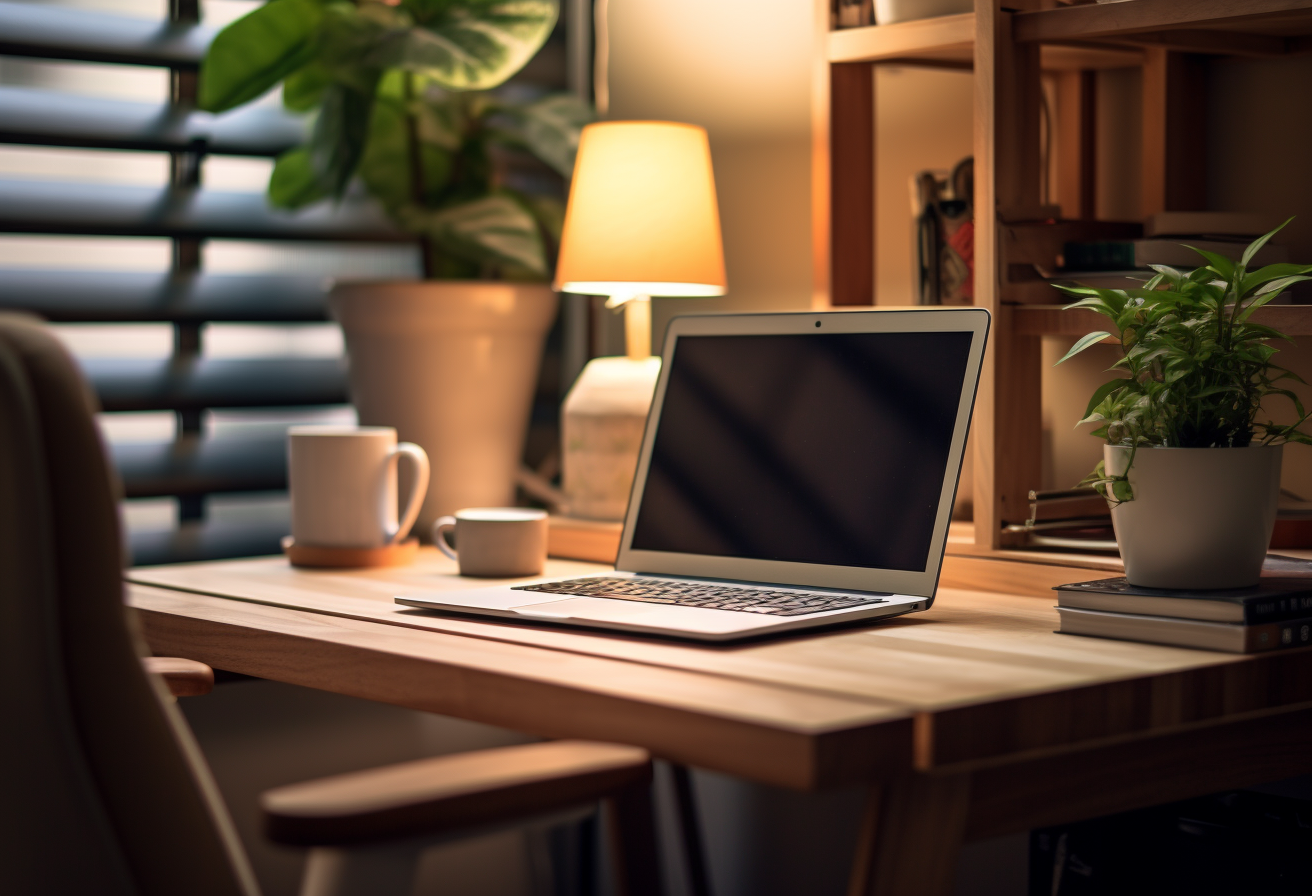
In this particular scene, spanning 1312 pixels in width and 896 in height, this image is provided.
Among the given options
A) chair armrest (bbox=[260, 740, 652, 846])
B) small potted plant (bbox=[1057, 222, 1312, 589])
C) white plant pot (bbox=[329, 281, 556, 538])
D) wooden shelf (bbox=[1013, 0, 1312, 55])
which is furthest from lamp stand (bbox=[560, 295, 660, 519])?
chair armrest (bbox=[260, 740, 652, 846])

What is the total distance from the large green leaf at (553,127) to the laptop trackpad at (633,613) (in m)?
0.93

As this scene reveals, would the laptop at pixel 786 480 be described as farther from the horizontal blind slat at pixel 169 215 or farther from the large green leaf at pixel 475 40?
the horizontal blind slat at pixel 169 215

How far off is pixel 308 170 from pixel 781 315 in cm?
80

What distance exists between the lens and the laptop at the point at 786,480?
1253 millimetres

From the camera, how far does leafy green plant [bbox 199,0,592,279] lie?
1824mm

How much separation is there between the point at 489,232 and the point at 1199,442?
107cm

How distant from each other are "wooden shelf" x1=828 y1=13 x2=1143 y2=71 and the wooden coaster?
0.74m

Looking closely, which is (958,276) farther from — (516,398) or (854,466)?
(516,398)

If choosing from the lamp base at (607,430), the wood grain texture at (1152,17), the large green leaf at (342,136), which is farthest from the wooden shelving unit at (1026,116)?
the large green leaf at (342,136)

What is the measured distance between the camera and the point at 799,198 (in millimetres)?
2027

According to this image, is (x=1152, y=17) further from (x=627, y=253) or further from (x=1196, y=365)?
(x=627, y=253)

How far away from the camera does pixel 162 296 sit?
6.32ft

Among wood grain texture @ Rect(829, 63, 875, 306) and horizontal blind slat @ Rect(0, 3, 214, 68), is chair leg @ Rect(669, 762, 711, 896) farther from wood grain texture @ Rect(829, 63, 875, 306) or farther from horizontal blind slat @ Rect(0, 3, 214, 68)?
horizontal blind slat @ Rect(0, 3, 214, 68)

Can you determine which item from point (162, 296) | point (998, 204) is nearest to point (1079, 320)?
point (998, 204)
